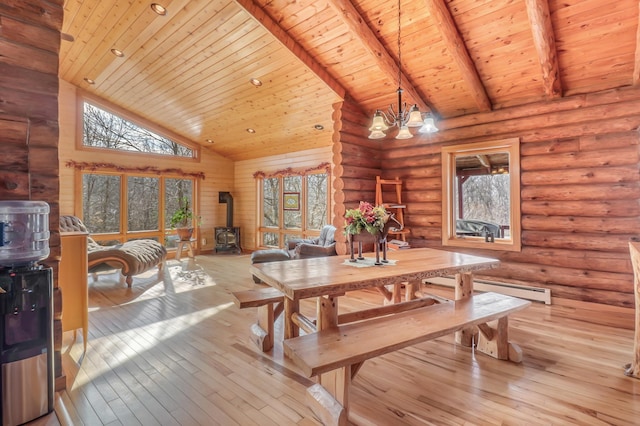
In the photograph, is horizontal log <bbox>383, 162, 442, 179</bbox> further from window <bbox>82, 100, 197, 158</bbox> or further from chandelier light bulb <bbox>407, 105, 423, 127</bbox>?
window <bbox>82, 100, 197, 158</bbox>

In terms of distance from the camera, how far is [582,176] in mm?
3697

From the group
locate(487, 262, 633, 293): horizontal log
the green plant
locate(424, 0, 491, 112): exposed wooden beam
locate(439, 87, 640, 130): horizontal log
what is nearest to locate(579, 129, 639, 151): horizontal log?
locate(439, 87, 640, 130): horizontal log

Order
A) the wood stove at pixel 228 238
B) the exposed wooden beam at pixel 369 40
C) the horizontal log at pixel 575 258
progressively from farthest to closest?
the wood stove at pixel 228 238, the horizontal log at pixel 575 258, the exposed wooden beam at pixel 369 40

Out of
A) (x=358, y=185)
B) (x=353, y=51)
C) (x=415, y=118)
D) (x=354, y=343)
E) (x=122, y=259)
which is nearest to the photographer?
(x=354, y=343)

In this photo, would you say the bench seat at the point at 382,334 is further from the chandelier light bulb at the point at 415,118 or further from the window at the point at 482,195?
the window at the point at 482,195

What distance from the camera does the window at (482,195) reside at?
4.19 m

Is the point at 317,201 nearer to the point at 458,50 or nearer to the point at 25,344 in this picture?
the point at 458,50

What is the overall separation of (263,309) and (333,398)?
119 centimetres

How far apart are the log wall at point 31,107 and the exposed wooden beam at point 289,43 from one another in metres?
2.02

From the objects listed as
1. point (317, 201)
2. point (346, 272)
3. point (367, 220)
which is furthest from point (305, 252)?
point (346, 272)

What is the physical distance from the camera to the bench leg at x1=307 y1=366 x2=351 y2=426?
173 centimetres

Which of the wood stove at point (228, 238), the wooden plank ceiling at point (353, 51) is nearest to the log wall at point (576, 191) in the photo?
the wooden plank ceiling at point (353, 51)

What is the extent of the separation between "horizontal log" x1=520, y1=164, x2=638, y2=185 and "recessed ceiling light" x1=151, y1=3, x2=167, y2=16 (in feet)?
16.0

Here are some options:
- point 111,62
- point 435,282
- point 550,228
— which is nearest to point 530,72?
point 550,228
